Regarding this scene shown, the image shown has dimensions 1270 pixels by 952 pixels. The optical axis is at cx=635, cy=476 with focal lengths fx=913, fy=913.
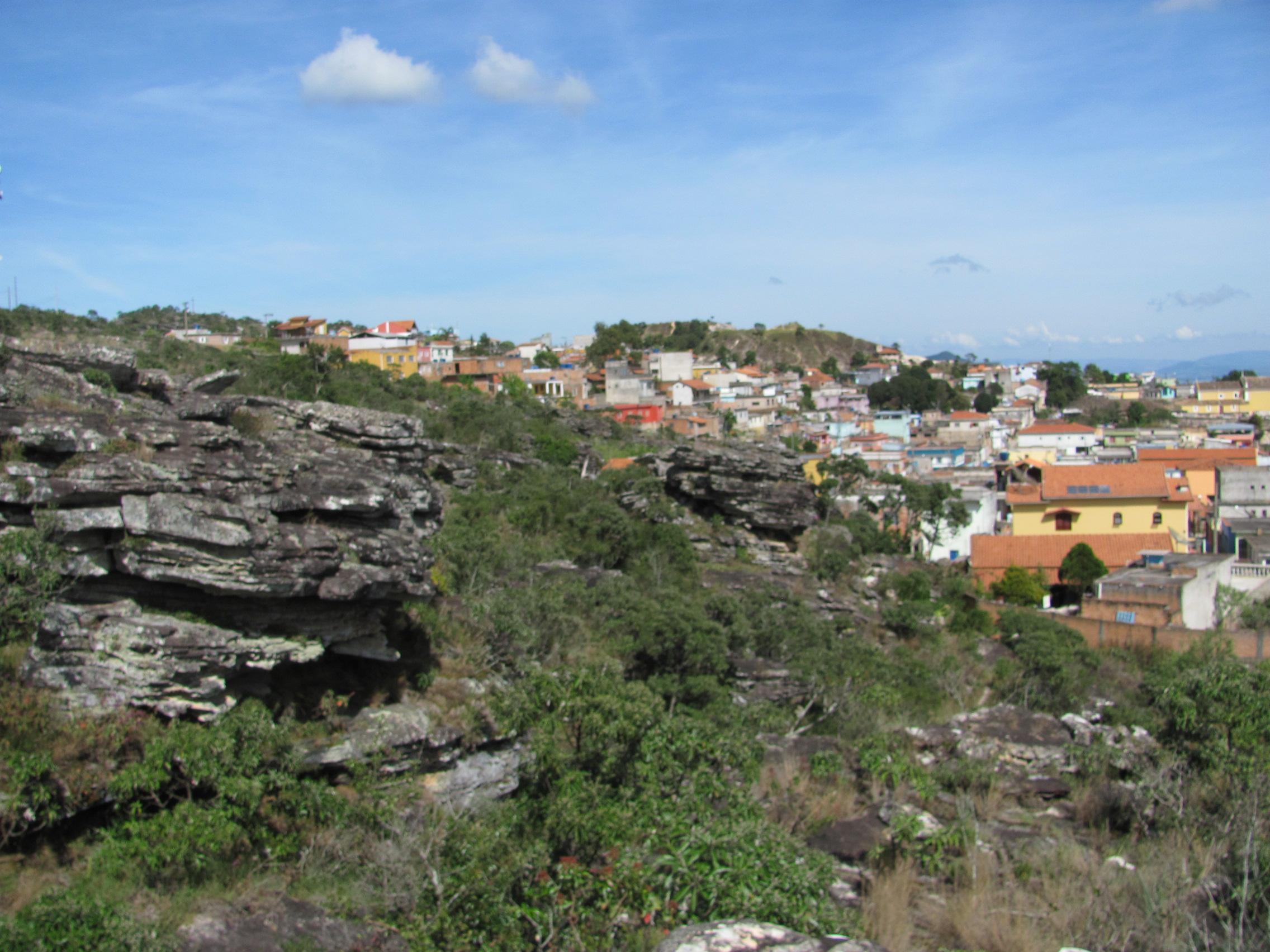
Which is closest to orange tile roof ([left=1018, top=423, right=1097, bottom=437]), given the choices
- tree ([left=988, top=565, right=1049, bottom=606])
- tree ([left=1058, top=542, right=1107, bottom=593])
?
tree ([left=1058, top=542, right=1107, bottom=593])

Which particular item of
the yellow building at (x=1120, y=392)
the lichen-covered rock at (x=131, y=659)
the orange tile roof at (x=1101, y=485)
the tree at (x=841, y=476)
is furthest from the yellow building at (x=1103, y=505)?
the yellow building at (x=1120, y=392)

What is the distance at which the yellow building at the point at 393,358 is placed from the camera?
55106mm

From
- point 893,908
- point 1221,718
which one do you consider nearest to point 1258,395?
point 1221,718

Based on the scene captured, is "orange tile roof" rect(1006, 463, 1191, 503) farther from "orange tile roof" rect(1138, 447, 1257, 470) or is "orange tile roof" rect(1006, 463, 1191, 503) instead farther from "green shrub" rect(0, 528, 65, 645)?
"green shrub" rect(0, 528, 65, 645)

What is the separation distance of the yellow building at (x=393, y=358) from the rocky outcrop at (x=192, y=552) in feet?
145

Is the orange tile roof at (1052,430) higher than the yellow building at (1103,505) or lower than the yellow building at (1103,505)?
higher

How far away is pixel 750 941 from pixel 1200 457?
56.0 metres

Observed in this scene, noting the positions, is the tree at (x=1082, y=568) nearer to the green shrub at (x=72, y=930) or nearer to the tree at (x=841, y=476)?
the tree at (x=841, y=476)

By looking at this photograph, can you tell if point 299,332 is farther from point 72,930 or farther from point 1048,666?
point 72,930

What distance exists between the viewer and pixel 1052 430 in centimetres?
6331

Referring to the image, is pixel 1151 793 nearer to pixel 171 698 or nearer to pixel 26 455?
pixel 171 698

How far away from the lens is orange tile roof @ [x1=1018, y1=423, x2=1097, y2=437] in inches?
2486

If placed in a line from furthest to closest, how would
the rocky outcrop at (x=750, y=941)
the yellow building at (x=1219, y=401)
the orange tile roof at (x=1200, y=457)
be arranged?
1. the yellow building at (x=1219, y=401)
2. the orange tile roof at (x=1200, y=457)
3. the rocky outcrop at (x=750, y=941)

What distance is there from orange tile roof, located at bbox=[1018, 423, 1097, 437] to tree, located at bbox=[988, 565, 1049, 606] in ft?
108
